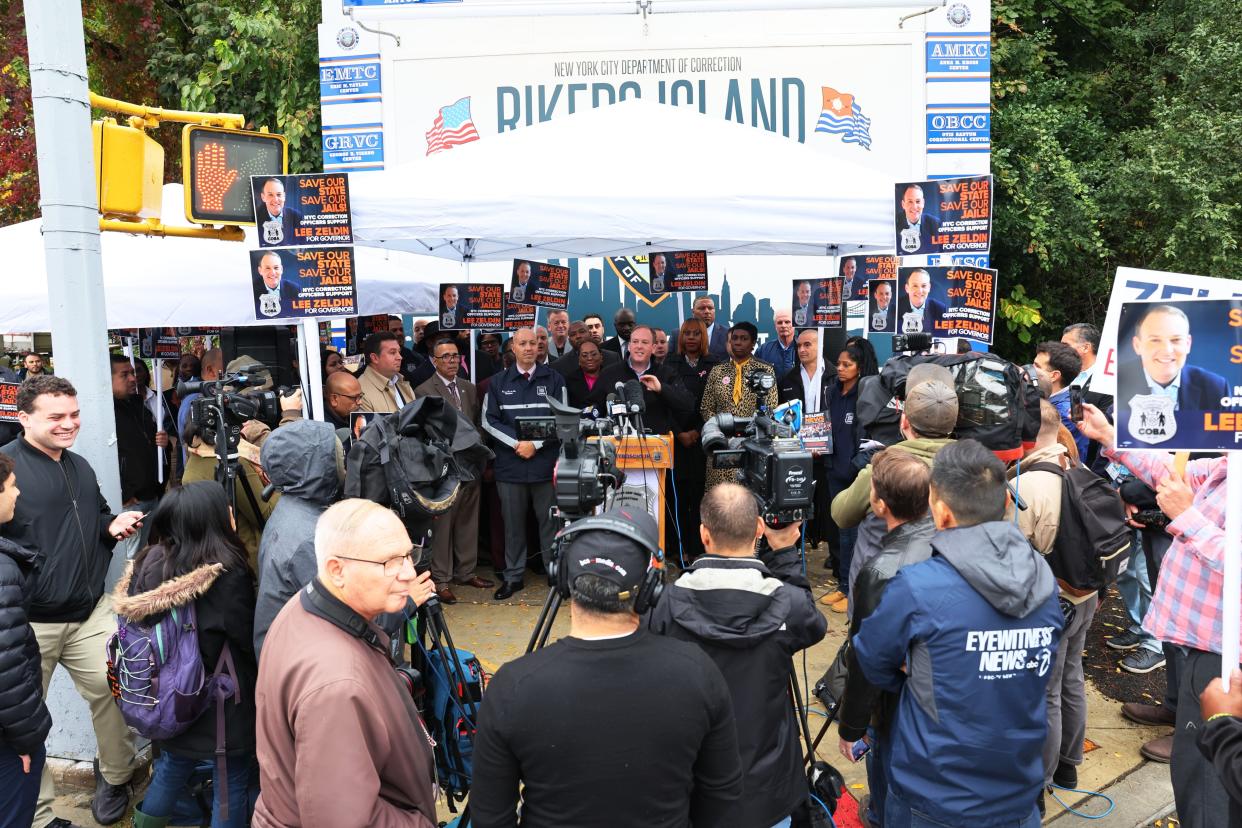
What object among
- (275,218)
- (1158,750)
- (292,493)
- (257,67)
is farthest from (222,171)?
(257,67)

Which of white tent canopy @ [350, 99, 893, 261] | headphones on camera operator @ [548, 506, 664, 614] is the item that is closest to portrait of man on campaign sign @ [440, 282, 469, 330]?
white tent canopy @ [350, 99, 893, 261]

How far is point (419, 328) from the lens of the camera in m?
10.6

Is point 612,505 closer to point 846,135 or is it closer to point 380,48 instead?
point 846,135

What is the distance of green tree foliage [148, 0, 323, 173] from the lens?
43.6 ft

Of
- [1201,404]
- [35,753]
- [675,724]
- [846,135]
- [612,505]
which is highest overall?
[846,135]

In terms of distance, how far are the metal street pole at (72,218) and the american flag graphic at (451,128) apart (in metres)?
6.85

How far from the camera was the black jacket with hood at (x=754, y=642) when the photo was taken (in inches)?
110

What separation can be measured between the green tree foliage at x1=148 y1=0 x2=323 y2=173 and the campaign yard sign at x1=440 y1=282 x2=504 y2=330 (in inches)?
235

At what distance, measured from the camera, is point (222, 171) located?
5352mm

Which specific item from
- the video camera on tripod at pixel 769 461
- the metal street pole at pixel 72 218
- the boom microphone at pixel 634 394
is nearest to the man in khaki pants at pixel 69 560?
the metal street pole at pixel 72 218

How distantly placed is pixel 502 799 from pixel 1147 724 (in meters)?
4.14

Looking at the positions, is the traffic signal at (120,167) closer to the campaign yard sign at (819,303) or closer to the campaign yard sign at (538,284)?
the campaign yard sign at (538,284)

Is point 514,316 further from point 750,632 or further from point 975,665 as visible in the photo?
point 975,665

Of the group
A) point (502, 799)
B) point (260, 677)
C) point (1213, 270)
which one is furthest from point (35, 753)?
point (1213, 270)
